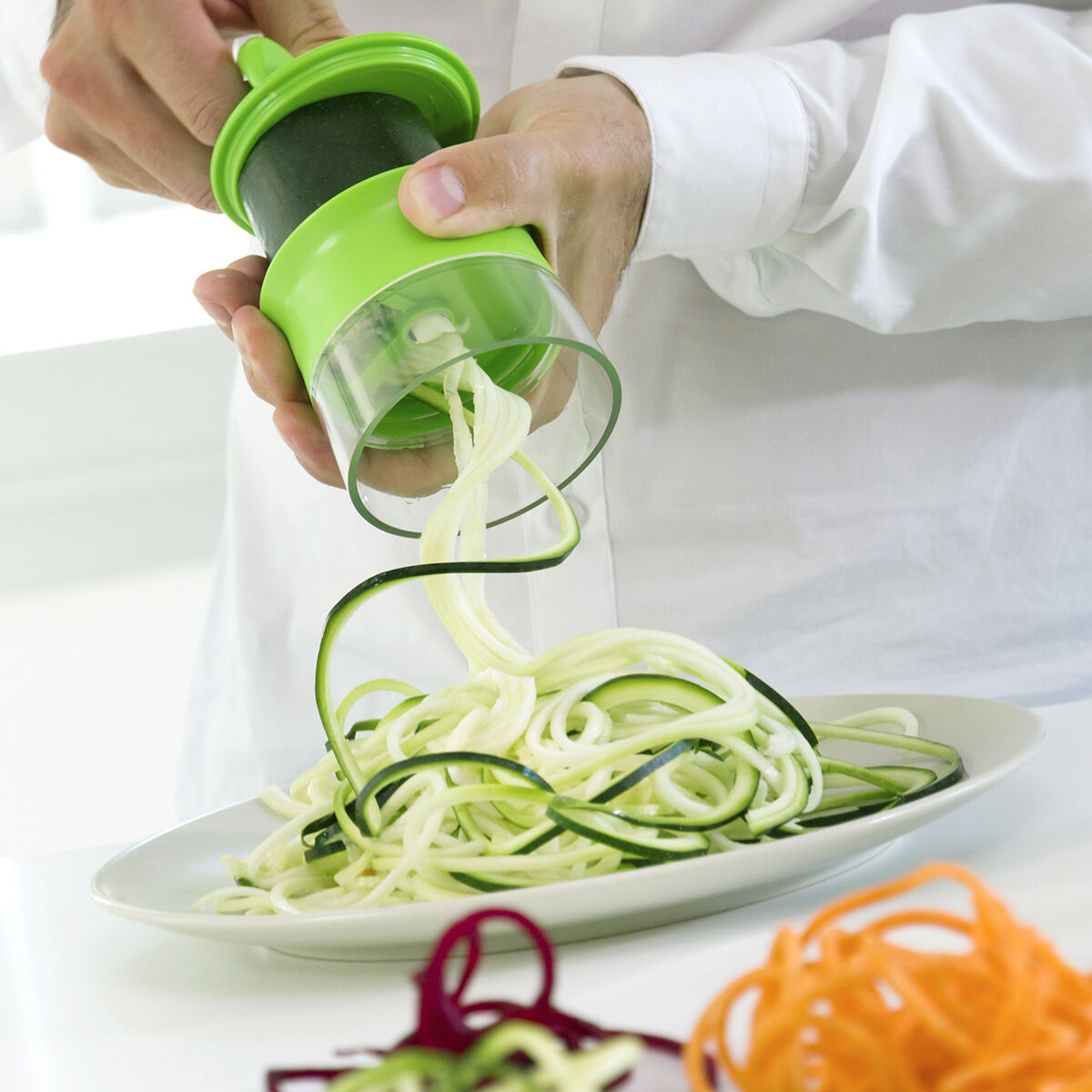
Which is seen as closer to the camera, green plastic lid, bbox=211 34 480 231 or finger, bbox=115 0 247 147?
green plastic lid, bbox=211 34 480 231

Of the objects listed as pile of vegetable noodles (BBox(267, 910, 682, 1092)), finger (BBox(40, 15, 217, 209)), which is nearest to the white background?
finger (BBox(40, 15, 217, 209))

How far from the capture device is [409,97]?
19.0 inches

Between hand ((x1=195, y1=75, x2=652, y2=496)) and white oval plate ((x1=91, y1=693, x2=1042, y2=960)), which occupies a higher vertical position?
hand ((x1=195, y1=75, x2=652, y2=496))

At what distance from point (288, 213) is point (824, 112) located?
0.30m

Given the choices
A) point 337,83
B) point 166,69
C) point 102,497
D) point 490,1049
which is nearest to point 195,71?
point 166,69

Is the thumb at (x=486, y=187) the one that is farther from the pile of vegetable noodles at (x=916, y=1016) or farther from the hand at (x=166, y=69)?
the pile of vegetable noodles at (x=916, y=1016)

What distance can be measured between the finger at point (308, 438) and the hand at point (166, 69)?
0.13 m

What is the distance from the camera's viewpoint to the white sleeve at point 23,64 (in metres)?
0.87

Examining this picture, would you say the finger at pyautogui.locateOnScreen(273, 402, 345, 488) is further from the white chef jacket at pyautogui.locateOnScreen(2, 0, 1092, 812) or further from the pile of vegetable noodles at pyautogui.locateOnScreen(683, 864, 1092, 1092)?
the pile of vegetable noodles at pyautogui.locateOnScreen(683, 864, 1092, 1092)

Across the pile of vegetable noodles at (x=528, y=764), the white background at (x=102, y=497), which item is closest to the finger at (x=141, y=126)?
the pile of vegetable noodles at (x=528, y=764)

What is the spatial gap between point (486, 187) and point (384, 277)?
0.05m

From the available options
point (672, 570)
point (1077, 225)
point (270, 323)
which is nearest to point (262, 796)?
point (270, 323)

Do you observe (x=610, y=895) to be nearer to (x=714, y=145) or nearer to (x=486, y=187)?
(x=486, y=187)

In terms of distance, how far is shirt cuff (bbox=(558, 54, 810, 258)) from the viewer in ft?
1.90
